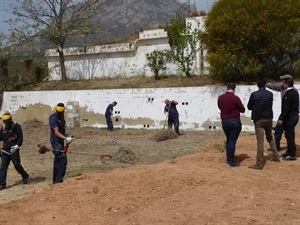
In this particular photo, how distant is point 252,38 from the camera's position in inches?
640

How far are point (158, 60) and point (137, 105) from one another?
4059 millimetres

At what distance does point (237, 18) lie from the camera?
16125 mm

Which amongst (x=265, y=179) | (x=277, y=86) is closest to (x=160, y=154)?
(x=277, y=86)

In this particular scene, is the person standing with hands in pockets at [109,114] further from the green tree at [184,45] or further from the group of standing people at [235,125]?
the group of standing people at [235,125]

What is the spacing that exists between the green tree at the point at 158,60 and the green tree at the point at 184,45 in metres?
0.46

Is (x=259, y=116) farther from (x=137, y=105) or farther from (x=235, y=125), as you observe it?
(x=137, y=105)

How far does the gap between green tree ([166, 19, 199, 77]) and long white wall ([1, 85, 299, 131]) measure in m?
3.22

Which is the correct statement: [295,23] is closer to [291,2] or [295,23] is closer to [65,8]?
[291,2]

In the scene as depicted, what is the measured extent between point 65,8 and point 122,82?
6313mm

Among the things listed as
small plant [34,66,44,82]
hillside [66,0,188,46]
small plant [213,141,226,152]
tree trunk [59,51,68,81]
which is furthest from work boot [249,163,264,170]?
hillside [66,0,188,46]

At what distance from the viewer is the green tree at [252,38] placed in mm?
15898

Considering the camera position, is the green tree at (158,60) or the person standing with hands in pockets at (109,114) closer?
the person standing with hands in pockets at (109,114)

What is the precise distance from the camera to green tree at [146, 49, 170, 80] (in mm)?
21766

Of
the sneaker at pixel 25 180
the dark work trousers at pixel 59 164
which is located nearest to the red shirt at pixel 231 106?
the dark work trousers at pixel 59 164
